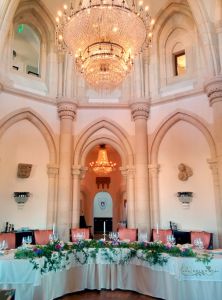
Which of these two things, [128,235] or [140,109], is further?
[140,109]

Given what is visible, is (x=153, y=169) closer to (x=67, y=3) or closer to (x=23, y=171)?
(x=23, y=171)

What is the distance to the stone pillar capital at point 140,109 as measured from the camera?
9.14 m

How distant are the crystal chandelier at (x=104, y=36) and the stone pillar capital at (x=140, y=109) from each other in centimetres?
354

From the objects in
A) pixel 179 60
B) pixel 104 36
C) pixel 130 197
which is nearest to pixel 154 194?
pixel 130 197

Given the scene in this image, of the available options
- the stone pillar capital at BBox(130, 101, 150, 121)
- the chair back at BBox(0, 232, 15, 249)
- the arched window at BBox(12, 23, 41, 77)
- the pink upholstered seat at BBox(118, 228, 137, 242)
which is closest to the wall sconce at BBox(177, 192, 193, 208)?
the pink upholstered seat at BBox(118, 228, 137, 242)

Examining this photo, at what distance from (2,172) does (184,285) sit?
592 centimetres

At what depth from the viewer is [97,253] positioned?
5461 millimetres

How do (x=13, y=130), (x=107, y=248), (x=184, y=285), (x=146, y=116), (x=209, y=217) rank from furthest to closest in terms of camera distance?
(x=146, y=116)
(x=13, y=130)
(x=209, y=217)
(x=107, y=248)
(x=184, y=285)

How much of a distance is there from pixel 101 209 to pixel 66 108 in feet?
33.3

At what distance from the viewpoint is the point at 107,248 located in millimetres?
5484

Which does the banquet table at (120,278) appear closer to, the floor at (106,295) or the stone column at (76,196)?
the floor at (106,295)

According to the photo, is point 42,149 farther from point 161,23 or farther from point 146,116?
point 161,23

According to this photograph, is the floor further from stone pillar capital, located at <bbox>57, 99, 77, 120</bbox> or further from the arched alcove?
stone pillar capital, located at <bbox>57, 99, 77, 120</bbox>

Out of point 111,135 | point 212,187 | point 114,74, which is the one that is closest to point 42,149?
point 111,135
